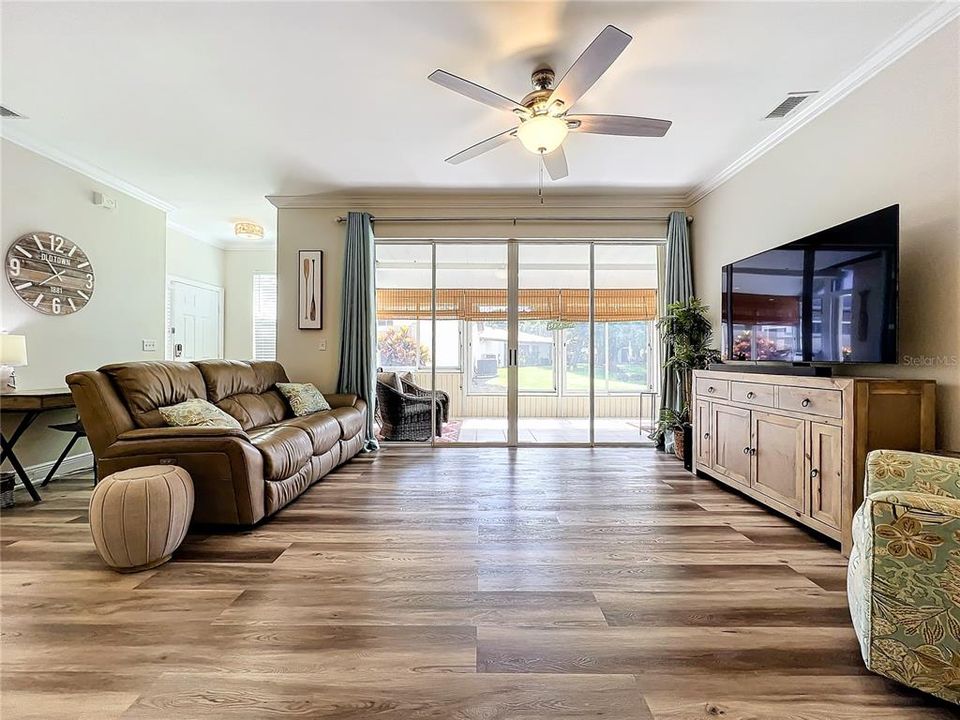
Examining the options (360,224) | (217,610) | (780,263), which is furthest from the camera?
(360,224)

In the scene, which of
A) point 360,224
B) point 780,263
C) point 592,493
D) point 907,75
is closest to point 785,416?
point 780,263

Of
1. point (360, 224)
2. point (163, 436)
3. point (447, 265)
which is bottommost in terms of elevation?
point (163, 436)

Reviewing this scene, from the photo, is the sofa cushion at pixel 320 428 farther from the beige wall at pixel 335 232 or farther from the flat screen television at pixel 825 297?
the flat screen television at pixel 825 297

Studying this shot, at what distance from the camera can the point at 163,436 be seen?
271 centimetres

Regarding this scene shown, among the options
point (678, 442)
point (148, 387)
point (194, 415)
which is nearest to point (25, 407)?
point (148, 387)

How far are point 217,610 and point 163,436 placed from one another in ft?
4.08

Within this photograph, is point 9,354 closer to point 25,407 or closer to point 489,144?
point 25,407

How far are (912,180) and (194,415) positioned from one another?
449 cm

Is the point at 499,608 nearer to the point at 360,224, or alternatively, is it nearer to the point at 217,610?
the point at 217,610

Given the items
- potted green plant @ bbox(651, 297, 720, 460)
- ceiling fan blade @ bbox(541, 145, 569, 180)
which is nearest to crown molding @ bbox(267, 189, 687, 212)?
potted green plant @ bbox(651, 297, 720, 460)

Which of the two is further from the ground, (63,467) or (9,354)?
(9,354)

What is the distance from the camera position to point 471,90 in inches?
96.3

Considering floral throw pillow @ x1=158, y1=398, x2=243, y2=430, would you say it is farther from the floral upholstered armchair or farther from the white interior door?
the white interior door

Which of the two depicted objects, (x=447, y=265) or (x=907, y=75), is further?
(x=447, y=265)
